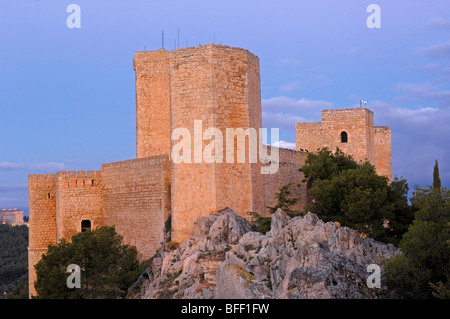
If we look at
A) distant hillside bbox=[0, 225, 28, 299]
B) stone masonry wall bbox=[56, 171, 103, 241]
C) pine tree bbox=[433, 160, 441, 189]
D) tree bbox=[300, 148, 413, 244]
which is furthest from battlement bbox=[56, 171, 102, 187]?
distant hillside bbox=[0, 225, 28, 299]

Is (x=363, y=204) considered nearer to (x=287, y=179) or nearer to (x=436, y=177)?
(x=287, y=179)

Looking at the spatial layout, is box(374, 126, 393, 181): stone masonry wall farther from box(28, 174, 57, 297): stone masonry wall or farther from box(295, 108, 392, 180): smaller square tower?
box(28, 174, 57, 297): stone masonry wall

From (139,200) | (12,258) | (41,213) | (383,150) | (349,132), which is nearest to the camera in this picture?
(139,200)

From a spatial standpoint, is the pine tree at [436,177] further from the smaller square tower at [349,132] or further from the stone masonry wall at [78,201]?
the stone masonry wall at [78,201]

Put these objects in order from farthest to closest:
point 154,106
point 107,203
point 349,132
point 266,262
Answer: point 349,132 → point 154,106 → point 107,203 → point 266,262

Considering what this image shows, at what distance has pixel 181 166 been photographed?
18.0 m

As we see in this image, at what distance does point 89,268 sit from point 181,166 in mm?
3867

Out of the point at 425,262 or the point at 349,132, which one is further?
the point at 349,132

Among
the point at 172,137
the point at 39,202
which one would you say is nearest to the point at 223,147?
the point at 172,137

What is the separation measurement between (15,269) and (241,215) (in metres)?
39.8

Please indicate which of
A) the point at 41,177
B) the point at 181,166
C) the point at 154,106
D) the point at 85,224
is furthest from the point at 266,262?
the point at 41,177

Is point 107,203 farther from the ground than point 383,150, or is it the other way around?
point 383,150

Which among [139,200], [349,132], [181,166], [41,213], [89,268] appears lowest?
[89,268]
